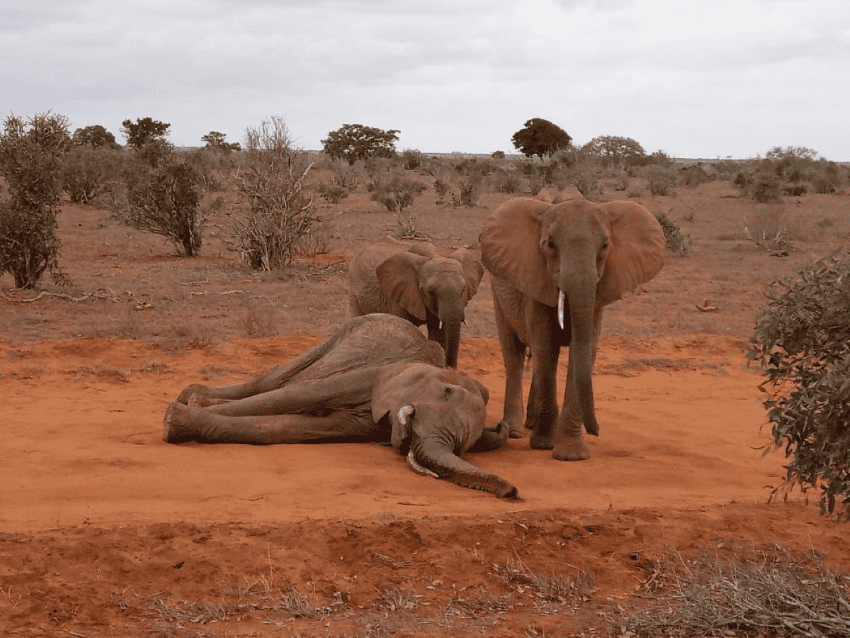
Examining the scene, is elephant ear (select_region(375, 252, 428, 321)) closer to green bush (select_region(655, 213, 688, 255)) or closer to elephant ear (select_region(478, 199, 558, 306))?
elephant ear (select_region(478, 199, 558, 306))

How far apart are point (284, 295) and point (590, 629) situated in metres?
10.3

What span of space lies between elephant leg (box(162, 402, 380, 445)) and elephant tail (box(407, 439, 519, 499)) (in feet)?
2.25

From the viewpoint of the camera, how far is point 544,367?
649 cm

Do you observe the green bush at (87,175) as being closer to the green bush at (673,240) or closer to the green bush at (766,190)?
the green bush at (673,240)

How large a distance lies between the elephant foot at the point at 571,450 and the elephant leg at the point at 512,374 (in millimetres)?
755

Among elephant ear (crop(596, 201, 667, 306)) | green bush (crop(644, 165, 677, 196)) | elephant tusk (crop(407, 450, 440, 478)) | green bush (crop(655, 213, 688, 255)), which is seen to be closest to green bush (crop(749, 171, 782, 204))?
green bush (crop(644, 165, 677, 196))

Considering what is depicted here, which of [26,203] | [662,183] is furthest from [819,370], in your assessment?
[662,183]

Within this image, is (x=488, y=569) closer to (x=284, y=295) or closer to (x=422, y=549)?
(x=422, y=549)

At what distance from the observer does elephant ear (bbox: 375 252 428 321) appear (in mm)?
7309

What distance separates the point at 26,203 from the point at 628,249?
9.91m

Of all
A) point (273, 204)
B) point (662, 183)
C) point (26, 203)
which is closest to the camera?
point (26, 203)

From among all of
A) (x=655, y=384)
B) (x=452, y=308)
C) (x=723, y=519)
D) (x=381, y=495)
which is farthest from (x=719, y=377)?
(x=381, y=495)

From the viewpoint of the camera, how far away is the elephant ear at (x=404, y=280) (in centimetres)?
731

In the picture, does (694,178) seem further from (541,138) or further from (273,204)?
(273,204)
